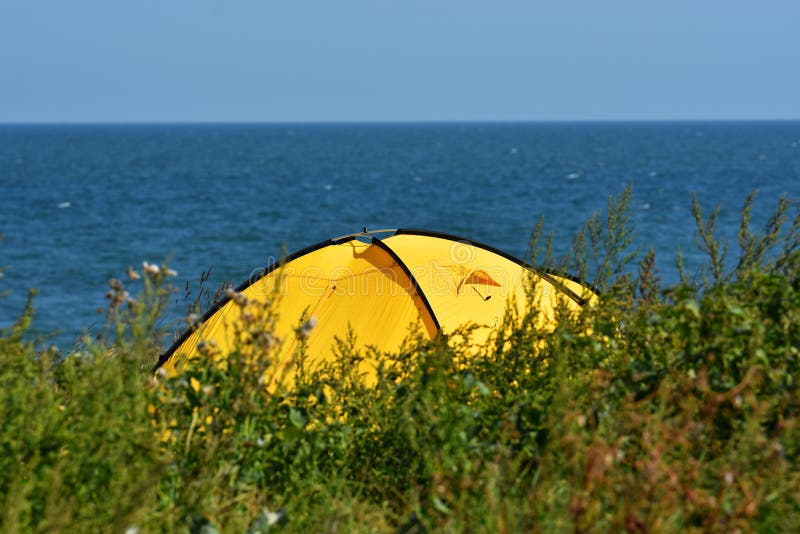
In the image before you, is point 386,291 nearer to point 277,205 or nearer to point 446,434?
point 446,434

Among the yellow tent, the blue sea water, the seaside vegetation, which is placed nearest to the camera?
the seaside vegetation

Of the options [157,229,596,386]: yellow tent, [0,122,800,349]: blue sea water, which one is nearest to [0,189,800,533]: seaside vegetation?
[157,229,596,386]: yellow tent

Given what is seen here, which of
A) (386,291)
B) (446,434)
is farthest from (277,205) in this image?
(446,434)

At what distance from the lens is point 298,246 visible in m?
31.2

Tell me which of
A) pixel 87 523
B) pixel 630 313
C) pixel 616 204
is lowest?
pixel 87 523

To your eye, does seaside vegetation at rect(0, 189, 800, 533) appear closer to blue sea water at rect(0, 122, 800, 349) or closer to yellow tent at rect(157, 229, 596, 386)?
yellow tent at rect(157, 229, 596, 386)

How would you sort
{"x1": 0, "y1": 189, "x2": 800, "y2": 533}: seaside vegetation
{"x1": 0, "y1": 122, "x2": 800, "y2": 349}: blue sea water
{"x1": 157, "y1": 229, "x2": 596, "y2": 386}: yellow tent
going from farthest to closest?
{"x1": 0, "y1": 122, "x2": 800, "y2": 349}: blue sea water, {"x1": 157, "y1": 229, "x2": 596, "y2": 386}: yellow tent, {"x1": 0, "y1": 189, "x2": 800, "y2": 533}: seaside vegetation

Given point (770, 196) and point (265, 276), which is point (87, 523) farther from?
point (770, 196)

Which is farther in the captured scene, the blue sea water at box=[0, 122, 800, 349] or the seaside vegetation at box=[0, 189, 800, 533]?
the blue sea water at box=[0, 122, 800, 349]

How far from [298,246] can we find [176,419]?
27.9m

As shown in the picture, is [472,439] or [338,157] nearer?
[472,439]

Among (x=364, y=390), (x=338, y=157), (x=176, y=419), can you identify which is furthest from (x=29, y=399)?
(x=338, y=157)

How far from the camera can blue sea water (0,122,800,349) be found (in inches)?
1065

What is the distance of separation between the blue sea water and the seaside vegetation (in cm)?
629
